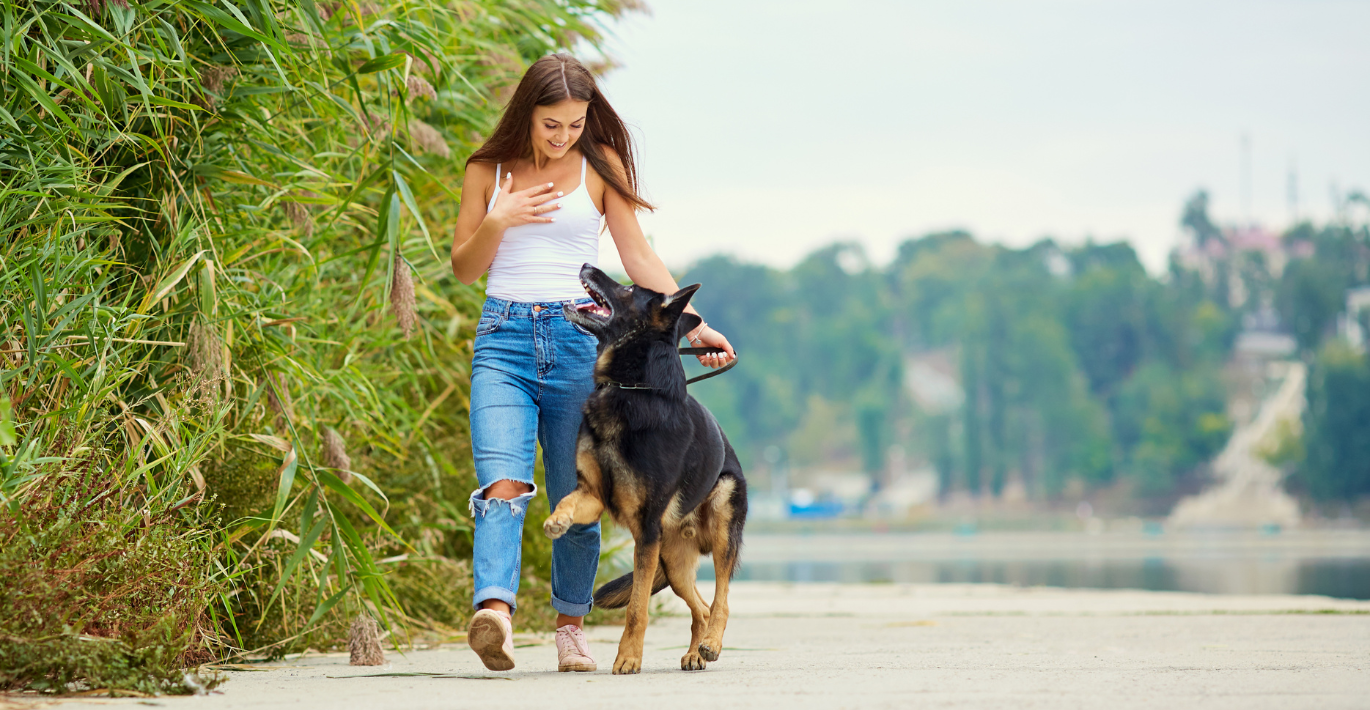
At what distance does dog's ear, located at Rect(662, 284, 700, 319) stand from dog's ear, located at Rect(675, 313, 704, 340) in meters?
0.04

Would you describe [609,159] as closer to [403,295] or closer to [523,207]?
[523,207]

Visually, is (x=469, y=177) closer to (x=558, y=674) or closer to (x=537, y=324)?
(x=537, y=324)

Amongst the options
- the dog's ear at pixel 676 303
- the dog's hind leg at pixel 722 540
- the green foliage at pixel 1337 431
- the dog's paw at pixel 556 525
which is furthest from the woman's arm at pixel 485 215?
the green foliage at pixel 1337 431

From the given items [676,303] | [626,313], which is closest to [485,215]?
[626,313]

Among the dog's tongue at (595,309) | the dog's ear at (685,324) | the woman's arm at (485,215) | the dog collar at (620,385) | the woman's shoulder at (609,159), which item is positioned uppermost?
the woman's shoulder at (609,159)

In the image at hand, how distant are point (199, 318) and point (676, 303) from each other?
1545 mm

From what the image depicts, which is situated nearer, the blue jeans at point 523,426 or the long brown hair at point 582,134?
the blue jeans at point 523,426

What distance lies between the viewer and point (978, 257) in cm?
12888

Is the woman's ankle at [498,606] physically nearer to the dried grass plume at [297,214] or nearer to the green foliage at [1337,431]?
the dried grass plume at [297,214]

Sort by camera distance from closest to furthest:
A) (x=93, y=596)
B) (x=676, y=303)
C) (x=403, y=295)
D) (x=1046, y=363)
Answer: (x=93, y=596), (x=676, y=303), (x=403, y=295), (x=1046, y=363)

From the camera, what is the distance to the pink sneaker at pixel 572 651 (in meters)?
3.89

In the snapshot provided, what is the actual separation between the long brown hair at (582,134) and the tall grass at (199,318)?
0.34 m

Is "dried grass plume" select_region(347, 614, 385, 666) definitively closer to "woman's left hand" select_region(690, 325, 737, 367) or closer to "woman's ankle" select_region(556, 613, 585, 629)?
"woman's ankle" select_region(556, 613, 585, 629)

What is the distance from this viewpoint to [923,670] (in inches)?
144
